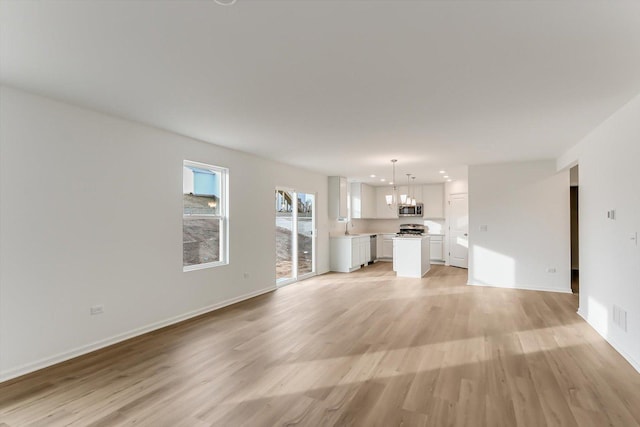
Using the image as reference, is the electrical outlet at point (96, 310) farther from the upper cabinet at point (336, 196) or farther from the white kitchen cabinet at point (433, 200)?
the white kitchen cabinet at point (433, 200)

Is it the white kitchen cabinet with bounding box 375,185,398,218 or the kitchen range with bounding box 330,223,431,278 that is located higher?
the white kitchen cabinet with bounding box 375,185,398,218

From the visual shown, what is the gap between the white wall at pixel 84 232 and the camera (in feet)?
9.65

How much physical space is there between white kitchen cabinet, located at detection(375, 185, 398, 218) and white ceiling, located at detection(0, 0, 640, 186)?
22.1 ft

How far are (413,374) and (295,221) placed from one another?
485 cm

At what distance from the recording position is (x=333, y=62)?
2473 millimetres

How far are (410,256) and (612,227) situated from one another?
4.38 m

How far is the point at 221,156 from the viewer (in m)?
5.26

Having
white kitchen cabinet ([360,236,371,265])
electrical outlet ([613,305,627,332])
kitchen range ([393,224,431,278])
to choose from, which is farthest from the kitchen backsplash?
electrical outlet ([613,305,627,332])

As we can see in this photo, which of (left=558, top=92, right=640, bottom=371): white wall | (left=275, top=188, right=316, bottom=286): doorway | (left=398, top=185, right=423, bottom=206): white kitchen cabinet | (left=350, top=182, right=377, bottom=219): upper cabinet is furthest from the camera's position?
(left=398, top=185, right=423, bottom=206): white kitchen cabinet

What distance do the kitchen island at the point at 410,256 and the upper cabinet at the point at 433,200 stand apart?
8.36ft

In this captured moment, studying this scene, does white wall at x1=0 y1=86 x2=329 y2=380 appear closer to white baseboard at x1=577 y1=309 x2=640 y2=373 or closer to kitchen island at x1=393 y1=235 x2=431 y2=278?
kitchen island at x1=393 y1=235 x2=431 y2=278

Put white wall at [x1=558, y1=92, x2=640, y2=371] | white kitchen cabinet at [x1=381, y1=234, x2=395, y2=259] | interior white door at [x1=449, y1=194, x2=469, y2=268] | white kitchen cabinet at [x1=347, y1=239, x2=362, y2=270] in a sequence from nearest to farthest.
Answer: white wall at [x1=558, y1=92, x2=640, y2=371]
white kitchen cabinet at [x1=347, y1=239, x2=362, y2=270]
interior white door at [x1=449, y1=194, x2=469, y2=268]
white kitchen cabinet at [x1=381, y1=234, x2=395, y2=259]

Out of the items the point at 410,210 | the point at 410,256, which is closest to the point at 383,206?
the point at 410,210

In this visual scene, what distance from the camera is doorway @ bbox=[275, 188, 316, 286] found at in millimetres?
7043
